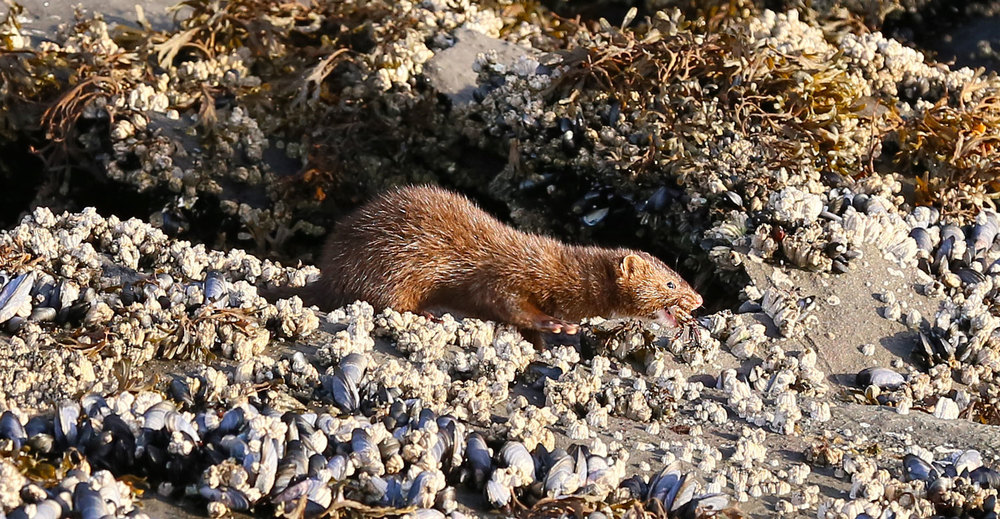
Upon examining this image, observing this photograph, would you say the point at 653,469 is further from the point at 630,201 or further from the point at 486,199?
the point at 486,199

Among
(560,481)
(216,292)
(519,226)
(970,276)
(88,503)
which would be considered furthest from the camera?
(519,226)

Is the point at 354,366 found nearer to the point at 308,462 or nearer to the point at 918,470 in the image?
the point at 308,462

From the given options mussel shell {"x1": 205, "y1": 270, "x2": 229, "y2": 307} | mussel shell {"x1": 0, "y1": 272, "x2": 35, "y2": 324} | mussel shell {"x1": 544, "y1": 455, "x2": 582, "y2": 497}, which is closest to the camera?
mussel shell {"x1": 544, "y1": 455, "x2": 582, "y2": 497}

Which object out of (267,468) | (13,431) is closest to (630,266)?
(267,468)

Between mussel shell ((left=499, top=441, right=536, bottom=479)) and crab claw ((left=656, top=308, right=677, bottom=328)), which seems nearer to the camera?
mussel shell ((left=499, top=441, right=536, bottom=479))

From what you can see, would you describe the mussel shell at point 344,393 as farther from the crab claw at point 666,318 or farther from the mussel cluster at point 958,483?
the mussel cluster at point 958,483

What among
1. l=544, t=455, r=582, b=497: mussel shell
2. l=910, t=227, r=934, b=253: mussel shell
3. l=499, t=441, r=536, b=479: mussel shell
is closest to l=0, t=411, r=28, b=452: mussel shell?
l=499, t=441, r=536, b=479: mussel shell

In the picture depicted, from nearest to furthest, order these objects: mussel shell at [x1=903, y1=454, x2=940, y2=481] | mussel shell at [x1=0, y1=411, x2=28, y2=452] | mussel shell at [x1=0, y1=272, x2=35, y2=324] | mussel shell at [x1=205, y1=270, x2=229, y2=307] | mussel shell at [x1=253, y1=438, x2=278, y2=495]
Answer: mussel shell at [x1=253, y1=438, x2=278, y2=495] → mussel shell at [x1=0, y1=411, x2=28, y2=452] → mussel shell at [x1=903, y1=454, x2=940, y2=481] → mussel shell at [x1=0, y1=272, x2=35, y2=324] → mussel shell at [x1=205, y1=270, x2=229, y2=307]

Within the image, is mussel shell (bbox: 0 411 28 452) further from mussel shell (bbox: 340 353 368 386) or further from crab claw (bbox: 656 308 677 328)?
crab claw (bbox: 656 308 677 328)
